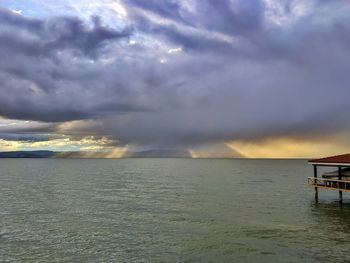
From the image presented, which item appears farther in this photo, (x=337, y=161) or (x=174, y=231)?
(x=337, y=161)

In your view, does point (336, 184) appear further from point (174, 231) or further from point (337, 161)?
point (174, 231)

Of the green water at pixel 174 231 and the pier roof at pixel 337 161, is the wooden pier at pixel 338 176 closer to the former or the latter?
the pier roof at pixel 337 161

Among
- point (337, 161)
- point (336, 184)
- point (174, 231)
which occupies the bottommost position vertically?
point (174, 231)

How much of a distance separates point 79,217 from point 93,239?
10.5 meters

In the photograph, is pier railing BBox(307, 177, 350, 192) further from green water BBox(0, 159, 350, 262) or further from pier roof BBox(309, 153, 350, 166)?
green water BBox(0, 159, 350, 262)

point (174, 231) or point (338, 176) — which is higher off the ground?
point (338, 176)

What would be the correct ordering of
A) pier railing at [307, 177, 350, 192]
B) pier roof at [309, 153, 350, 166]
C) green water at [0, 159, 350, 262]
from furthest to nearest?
pier railing at [307, 177, 350, 192]
pier roof at [309, 153, 350, 166]
green water at [0, 159, 350, 262]

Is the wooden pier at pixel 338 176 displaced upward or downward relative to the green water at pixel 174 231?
upward

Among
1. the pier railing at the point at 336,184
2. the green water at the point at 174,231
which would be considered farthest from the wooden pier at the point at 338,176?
the green water at the point at 174,231

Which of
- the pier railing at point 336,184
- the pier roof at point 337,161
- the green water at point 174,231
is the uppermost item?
the pier roof at point 337,161

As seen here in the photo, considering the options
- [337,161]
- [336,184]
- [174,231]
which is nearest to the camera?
[174,231]

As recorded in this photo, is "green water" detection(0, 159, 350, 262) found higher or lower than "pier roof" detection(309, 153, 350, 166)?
lower

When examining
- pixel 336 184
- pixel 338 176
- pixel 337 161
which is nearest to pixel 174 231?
pixel 337 161

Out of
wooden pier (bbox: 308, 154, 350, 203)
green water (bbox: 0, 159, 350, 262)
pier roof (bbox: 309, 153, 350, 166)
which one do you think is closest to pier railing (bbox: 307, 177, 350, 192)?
wooden pier (bbox: 308, 154, 350, 203)
